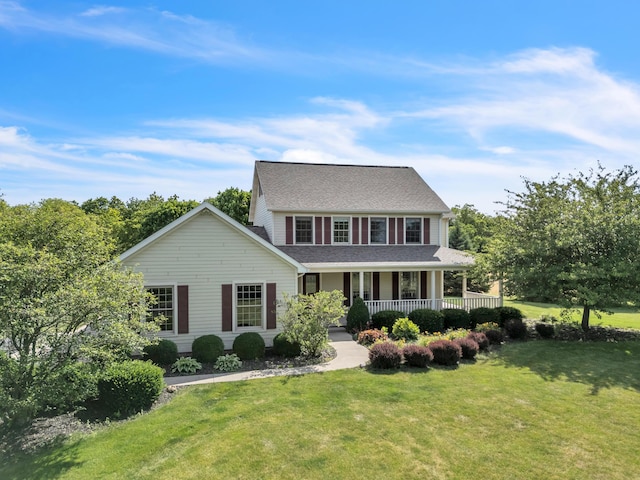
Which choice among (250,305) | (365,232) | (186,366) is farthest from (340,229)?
(186,366)

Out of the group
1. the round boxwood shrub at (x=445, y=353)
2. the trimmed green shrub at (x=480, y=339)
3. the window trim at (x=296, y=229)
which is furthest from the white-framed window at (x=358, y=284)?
the round boxwood shrub at (x=445, y=353)

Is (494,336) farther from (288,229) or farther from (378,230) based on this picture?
(288,229)

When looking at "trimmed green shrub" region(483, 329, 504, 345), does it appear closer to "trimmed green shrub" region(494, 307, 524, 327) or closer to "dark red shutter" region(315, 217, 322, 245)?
"trimmed green shrub" region(494, 307, 524, 327)

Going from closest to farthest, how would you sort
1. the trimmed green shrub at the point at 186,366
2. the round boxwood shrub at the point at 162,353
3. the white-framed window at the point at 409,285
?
the trimmed green shrub at the point at 186,366 < the round boxwood shrub at the point at 162,353 < the white-framed window at the point at 409,285

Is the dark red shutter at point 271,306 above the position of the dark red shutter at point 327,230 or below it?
below

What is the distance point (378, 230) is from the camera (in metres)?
20.6

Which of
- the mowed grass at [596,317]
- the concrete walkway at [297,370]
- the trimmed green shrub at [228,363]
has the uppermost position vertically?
the trimmed green shrub at [228,363]

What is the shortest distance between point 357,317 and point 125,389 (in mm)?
10161

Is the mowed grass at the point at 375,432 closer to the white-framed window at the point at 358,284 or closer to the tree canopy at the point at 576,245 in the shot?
the tree canopy at the point at 576,245

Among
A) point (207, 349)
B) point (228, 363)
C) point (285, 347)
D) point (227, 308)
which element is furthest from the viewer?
point (227, 308)

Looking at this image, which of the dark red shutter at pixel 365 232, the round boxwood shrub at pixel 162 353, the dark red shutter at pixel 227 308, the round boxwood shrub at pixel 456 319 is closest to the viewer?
the round boxwood shrub at pixel 162 353

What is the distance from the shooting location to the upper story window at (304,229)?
19.6m

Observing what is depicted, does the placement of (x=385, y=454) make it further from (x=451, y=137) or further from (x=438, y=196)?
(x=438, y=196)

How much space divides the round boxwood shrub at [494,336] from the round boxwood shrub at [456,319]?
253 cm
